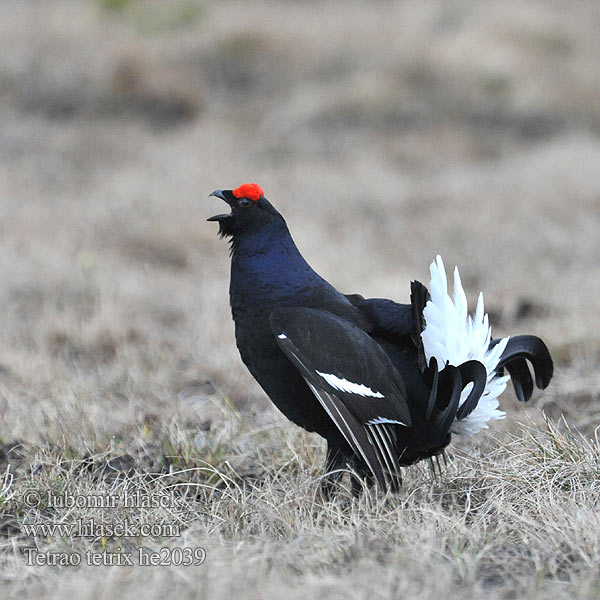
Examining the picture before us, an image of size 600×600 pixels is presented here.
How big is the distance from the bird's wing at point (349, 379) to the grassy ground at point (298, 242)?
21 centimetres

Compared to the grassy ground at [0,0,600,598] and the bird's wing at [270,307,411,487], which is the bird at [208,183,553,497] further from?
the grassy ground at [0,0,600,598]

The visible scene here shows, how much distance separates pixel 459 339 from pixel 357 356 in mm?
379

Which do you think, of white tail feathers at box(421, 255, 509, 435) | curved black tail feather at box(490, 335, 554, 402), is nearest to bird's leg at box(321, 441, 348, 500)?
white tail feathers at box(421, 255, 509, 435)

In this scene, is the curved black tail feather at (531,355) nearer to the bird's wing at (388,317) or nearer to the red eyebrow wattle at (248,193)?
the bird's wing at (388,317)

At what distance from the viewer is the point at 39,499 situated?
3154 millimetres

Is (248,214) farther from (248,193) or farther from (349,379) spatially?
(349,379)

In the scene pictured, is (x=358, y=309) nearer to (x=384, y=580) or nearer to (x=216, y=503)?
(x=216, y=503)

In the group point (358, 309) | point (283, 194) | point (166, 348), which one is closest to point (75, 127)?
point (283, 194)

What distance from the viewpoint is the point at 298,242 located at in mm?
8367

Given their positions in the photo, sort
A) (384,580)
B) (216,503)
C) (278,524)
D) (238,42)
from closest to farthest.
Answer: (384,580) < (278,524) < (216,503) < (238,42)

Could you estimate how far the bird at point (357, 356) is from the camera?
2.98m

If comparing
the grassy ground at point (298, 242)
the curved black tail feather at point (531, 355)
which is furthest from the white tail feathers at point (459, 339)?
the grassy ground at point (298, 242)

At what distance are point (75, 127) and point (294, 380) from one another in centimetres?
1034

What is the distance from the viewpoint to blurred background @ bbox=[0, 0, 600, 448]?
5277 mm
